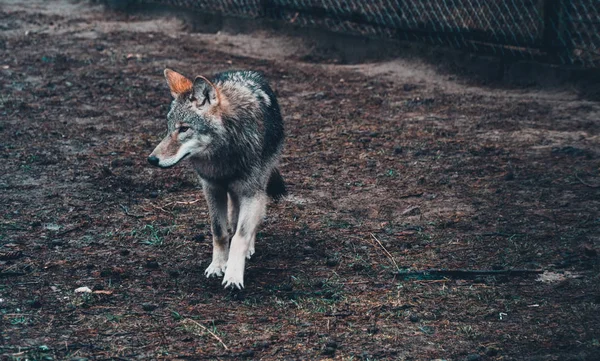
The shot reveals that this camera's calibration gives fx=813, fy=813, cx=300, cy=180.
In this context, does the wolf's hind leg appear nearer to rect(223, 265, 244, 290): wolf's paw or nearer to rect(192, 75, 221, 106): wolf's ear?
rect(223, 265, 244, 290): wolf's paw

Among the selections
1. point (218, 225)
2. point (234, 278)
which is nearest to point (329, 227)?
point (218, 225)

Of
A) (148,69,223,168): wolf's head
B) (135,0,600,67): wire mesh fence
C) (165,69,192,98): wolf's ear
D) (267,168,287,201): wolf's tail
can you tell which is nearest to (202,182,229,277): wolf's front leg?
(148,69,223,168): wolf's head

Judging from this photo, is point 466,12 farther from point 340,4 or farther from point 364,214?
point 364,214

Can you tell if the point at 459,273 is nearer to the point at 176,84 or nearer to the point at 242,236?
the point at 242,236

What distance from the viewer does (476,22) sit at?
8.12 meters

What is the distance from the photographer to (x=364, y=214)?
5.28 m

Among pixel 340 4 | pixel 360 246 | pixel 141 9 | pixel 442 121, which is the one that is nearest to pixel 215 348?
pixel 360 246

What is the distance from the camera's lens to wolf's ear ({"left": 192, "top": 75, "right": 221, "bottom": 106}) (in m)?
4.23

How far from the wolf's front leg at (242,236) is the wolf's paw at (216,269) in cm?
13

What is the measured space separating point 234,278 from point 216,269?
0.71ft

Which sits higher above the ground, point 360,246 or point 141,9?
point 141,9

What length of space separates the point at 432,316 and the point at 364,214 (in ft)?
4.76

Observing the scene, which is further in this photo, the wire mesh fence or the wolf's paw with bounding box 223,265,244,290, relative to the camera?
the wire mesh fence

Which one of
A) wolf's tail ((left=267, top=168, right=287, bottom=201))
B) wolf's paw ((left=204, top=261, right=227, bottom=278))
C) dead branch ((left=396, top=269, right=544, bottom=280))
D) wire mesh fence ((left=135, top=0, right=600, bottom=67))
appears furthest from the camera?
wire mesh fence ((left=135, top=0, right=600, bottom=67))
